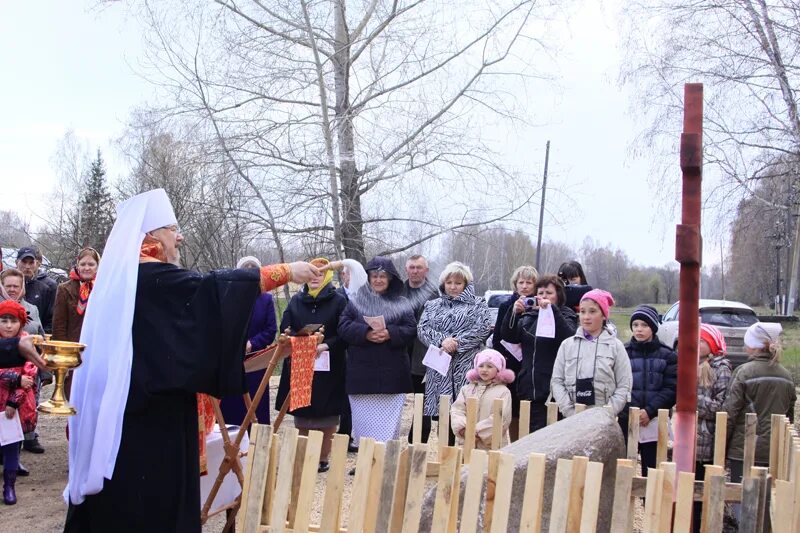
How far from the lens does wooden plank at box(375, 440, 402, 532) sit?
331 cm

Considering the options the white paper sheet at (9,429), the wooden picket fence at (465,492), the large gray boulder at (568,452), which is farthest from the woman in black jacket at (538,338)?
the white paper sheet at (9,429)

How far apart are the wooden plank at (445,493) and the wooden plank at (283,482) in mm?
653

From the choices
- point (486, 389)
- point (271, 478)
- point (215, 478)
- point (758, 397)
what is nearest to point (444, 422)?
point (486, 389)

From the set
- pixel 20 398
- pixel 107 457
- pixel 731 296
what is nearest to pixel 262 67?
pixel 20 398

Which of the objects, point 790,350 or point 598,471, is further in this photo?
point 790,350

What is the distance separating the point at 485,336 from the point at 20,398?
3.75 metres

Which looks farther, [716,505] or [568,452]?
[568,452]

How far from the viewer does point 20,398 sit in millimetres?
6711

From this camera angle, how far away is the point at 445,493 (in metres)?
3.23

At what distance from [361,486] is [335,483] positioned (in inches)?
5.2

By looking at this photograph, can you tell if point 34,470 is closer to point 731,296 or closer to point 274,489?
point 274,489

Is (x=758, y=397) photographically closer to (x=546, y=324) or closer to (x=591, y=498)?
(x=546, y=324)

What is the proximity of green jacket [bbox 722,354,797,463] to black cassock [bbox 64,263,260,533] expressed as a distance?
3.45 meters

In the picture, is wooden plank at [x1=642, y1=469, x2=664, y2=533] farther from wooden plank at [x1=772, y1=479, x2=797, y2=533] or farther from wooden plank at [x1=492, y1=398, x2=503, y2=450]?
wooden plank at [x1=492, y1=398, x2=503, y2=450]
